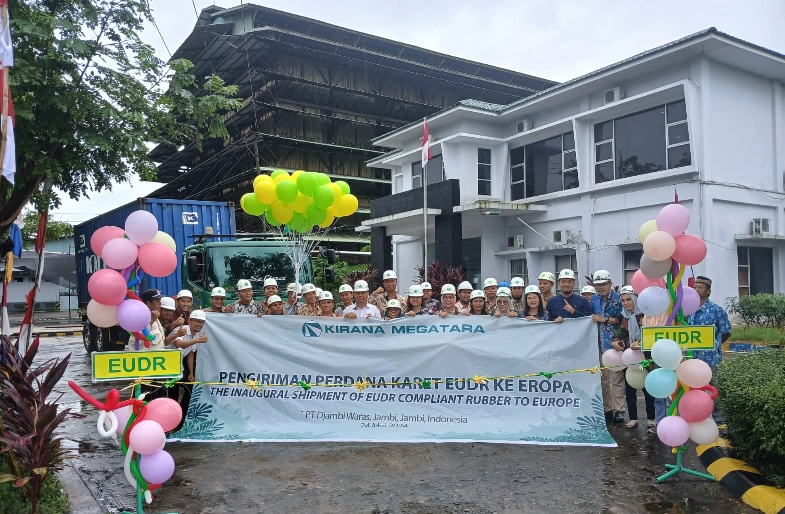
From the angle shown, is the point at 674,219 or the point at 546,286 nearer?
the point at 674,219

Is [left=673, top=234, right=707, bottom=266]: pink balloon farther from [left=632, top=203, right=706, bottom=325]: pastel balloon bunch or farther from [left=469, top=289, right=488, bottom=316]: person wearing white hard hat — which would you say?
[left=469, top=289, right=488, bottom=316]: person wearing white hard hat

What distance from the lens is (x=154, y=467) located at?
4.66 m

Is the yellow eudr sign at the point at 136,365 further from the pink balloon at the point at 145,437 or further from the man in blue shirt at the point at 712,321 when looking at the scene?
the man in blue shirt at the point at 712,321

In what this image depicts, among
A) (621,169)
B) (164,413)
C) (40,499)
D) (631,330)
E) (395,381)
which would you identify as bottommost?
(40,499)

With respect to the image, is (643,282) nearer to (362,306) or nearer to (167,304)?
(362,306)

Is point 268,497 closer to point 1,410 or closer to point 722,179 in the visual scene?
point 1,410

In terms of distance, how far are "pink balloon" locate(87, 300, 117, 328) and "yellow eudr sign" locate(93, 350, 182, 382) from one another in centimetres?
40

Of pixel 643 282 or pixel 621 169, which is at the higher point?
pixel 621 169

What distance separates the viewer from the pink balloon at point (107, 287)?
4977 millimetres

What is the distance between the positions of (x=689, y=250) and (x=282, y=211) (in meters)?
7.41

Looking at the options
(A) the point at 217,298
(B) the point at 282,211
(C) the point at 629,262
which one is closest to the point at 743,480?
(A) the point at 217,298

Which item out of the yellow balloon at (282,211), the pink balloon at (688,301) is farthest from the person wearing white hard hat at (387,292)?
the pink balloon at (688,301)

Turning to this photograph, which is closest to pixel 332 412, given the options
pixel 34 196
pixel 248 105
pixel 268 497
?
pixel 268 497

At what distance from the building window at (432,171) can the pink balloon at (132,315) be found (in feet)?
59.2
